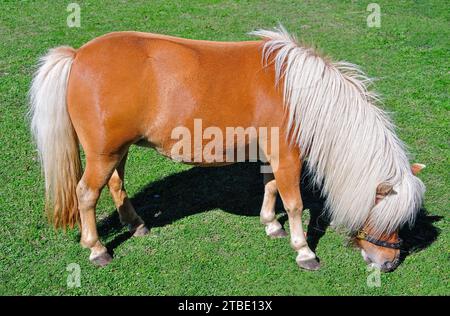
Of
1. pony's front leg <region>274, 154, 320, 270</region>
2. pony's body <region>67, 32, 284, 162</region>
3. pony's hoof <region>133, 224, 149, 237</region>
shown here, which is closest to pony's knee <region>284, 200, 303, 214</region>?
pony's front leg <region>274, 154, 320, 270</region>

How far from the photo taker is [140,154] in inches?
256

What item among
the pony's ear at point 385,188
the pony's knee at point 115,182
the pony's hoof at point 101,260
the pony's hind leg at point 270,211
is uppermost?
the pony's ear at point 385,188

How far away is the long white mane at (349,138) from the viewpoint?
434 cm

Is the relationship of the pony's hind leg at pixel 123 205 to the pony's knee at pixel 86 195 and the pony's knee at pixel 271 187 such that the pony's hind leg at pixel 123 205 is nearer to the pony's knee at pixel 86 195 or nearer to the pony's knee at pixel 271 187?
the pony's knee at pixel 86 195

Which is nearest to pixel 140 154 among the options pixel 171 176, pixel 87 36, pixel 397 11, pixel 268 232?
pixel 171 176

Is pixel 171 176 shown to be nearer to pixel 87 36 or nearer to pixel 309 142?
pixel 309 142

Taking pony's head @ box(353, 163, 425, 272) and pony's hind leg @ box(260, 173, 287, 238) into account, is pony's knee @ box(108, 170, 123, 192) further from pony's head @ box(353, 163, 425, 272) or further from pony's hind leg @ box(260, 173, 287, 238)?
pony's head @ box(353, 163, 425, 272)

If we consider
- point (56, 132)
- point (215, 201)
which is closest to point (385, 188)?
point (215, 201)

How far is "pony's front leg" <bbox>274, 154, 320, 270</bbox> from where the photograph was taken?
15.0 ft

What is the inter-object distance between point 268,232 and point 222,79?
159cm

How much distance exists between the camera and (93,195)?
4633mm

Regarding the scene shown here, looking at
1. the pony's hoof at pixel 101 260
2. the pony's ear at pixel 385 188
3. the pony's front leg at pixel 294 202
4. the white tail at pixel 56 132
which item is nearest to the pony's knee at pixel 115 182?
the white tail at pixel 56 132

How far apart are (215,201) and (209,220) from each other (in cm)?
37

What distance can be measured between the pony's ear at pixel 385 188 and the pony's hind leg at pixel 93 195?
2060 mm
